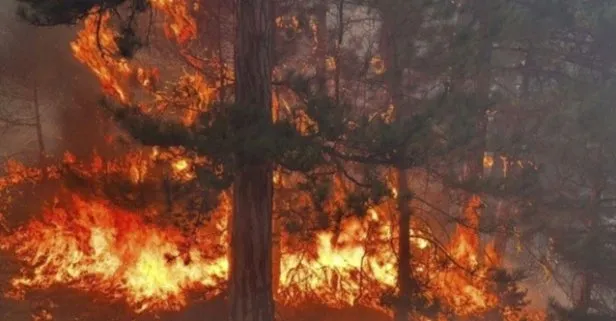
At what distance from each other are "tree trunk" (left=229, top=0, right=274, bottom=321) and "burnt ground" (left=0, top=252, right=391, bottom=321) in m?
4.54

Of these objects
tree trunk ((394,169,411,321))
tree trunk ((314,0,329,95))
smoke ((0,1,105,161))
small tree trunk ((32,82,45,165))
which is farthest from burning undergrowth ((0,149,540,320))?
tree trunk ((314,0,329,95))

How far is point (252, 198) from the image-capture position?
8.58 m

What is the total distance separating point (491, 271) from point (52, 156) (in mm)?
11887

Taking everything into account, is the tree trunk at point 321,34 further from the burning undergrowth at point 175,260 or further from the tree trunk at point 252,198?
the tree trunk at point 252,198

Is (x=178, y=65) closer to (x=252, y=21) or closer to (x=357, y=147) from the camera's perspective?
(x=252, y=21)

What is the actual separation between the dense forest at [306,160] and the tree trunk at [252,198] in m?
0.03

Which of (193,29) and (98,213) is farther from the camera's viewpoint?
(98,213)

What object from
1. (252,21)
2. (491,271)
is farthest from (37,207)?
(491,271)

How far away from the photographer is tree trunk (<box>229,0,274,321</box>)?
824cm

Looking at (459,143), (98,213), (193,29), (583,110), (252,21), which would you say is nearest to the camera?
(252,21)

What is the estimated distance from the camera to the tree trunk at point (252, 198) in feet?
27.0

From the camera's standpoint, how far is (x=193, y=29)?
41.9 feet

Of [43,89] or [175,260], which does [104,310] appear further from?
[43,89]

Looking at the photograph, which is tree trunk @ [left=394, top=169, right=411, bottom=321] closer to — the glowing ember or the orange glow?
the orange glow
